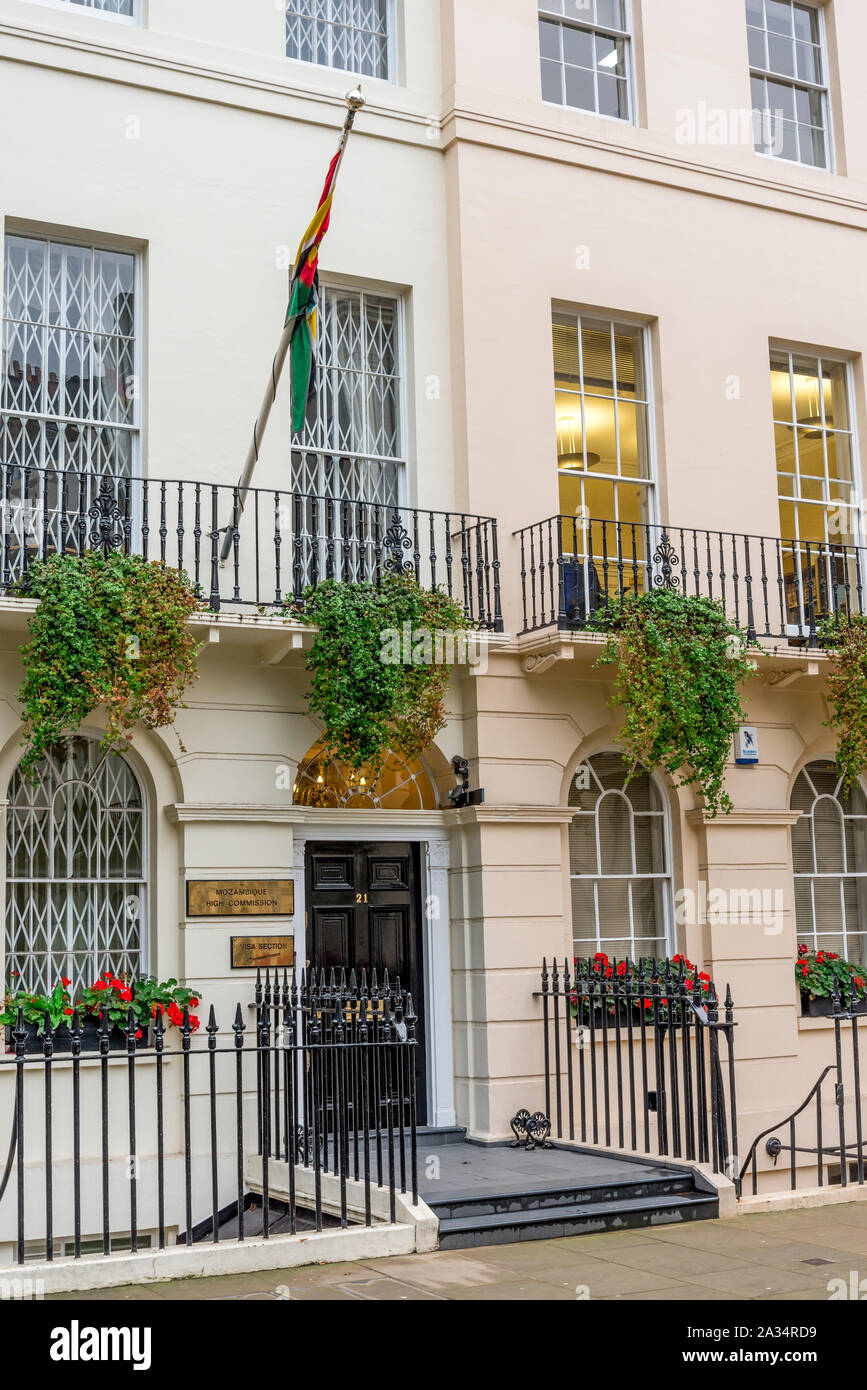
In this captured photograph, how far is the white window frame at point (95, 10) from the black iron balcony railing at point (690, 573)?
5180 mm

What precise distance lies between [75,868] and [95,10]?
679cm

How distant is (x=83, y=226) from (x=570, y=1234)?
8.05m

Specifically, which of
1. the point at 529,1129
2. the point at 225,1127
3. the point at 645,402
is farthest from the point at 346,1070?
the point at 645,402

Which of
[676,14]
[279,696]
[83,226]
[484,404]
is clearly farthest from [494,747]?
[676,14]

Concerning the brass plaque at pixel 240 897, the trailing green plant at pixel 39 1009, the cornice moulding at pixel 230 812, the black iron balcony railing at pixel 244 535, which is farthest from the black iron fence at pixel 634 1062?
the trailing green plant at pixel 39 1009

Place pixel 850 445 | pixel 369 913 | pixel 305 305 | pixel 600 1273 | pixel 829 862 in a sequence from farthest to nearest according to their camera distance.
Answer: pixel 850 445
pixel 829 862
pixel 369 913
pixel 305 305
pixel 600 1273

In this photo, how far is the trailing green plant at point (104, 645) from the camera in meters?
9.78

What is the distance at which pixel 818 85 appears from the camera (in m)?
14.9

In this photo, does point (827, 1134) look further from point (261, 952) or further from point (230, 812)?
point (230, 812)

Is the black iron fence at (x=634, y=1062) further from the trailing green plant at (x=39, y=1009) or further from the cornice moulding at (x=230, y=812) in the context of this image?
the trailing green plant at (x=39, y=1009)

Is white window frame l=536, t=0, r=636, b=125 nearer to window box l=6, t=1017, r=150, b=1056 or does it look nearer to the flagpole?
the flagpole

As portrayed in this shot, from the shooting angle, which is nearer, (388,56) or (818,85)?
(388,56)

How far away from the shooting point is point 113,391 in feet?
37.3

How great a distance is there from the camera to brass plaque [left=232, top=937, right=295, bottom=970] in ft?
35.6
